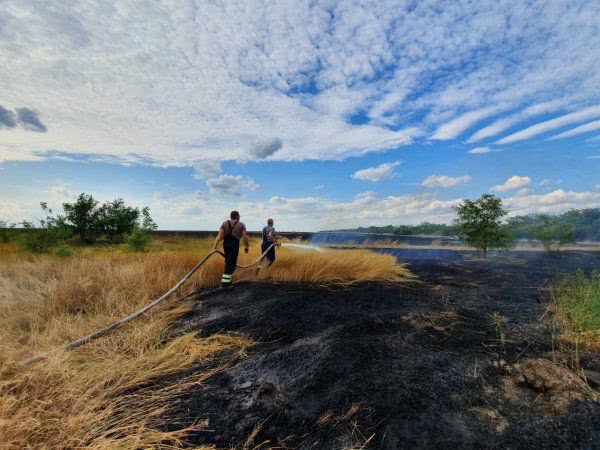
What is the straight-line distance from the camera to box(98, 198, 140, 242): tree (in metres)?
26.8

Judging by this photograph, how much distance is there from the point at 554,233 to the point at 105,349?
1357 inches

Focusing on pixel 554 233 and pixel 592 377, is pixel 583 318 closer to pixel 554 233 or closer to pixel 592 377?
pixel 592 377

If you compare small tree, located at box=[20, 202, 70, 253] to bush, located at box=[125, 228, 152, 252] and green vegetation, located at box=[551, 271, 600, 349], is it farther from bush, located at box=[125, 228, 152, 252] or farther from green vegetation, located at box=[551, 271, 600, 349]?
green vegetation, located at box=[551, 271, 600, 349]

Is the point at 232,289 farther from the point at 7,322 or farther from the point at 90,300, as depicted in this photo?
the point at 7,322

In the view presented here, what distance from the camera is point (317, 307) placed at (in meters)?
6.60

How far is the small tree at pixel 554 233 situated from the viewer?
91.1 ft

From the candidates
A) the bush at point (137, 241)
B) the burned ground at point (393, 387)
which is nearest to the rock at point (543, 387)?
the burned ground at point (393, 387)

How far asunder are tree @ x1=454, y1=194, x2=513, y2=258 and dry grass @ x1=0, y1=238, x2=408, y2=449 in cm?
1436

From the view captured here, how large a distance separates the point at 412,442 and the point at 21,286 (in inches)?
394

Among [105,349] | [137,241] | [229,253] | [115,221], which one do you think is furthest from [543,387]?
[115,221]

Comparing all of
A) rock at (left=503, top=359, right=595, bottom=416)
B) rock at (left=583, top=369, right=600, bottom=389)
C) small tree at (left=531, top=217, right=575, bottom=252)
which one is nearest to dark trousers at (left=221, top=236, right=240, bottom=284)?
rock at (left=503, top=359, right=595, bottom=416)

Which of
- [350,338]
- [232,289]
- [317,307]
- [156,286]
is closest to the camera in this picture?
[350,338]

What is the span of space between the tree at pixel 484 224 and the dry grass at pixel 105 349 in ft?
47.1

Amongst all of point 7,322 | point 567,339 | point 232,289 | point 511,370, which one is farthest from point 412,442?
point 7,322
